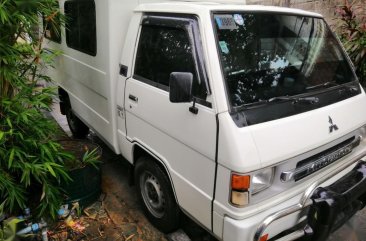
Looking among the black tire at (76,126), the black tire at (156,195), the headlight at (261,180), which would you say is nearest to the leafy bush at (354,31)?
the headlight at (261,180)

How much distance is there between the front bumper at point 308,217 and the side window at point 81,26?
2.52 metres

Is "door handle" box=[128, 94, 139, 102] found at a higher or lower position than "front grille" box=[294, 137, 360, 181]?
higher

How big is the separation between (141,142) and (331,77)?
1.78 metres

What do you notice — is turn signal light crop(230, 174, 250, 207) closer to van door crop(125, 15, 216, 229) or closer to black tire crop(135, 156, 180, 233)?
van door crop(125, 15, 216, 229)

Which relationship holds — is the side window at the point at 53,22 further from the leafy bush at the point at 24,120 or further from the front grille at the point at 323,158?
the front grille at the point at 323,158

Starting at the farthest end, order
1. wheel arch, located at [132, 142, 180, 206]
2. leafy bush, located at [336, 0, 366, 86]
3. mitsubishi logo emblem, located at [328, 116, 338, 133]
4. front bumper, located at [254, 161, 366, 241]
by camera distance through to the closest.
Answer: leafy bush, located at [336, 0, 366, 86], wheel arch, located at [132, 142, 180, 206], mitsubishi logo emblem, located at [328, 116, 338, 133], front bumper, located at [254, 161, 366, 241]

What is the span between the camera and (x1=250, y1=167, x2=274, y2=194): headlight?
1960mm

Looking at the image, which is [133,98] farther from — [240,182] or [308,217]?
[308,217]

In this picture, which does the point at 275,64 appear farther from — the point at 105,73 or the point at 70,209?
the point at 70,209

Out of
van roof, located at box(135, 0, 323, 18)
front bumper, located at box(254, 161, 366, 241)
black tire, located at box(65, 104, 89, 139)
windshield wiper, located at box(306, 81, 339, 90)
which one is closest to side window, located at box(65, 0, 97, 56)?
van roof, located at box(135, 0, 323, 18)

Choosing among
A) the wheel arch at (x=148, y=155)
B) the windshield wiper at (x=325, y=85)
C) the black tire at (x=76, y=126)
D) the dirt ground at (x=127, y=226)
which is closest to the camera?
the windshield wiper at (x=325, y=85)

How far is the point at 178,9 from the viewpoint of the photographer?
8.14 feet

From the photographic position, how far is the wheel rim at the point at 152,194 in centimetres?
292

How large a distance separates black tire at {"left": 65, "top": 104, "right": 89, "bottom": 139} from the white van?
6.79 ft
